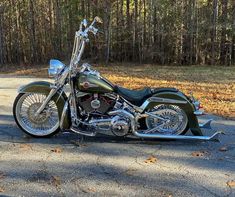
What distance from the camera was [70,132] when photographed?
4844mm

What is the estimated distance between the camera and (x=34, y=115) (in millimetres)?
4871

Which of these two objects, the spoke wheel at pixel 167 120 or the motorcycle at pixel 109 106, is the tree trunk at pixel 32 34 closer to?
the motorcycle at pixel 109 106

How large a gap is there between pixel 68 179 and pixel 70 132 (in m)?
1.18

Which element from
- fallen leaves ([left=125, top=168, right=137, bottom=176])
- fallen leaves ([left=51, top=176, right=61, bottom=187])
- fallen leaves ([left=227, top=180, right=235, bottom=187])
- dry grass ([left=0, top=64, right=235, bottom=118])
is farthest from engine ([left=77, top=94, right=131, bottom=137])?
dry grass ([left=0, top=64, right=235, bottom=118])

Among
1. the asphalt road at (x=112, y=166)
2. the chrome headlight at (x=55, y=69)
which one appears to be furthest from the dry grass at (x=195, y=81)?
the chrome headlight at (x=55, y=69)

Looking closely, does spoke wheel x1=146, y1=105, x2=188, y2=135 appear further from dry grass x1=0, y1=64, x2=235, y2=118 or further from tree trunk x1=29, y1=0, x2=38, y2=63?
tree trunk x1=29, y1=0, x2=38, y2=63

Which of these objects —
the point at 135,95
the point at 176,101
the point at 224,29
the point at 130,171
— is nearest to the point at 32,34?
the point at 224,29

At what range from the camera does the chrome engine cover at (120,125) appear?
15.0 feet

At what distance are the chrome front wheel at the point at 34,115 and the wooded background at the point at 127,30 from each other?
9722 mm

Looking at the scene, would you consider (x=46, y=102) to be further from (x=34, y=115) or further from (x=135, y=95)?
(x=135, y=95)

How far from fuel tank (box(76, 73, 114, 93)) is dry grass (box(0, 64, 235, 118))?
8.28ft

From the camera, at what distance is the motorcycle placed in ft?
15.0

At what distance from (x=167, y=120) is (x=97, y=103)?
0.87 metres

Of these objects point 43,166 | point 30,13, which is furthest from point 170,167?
point 30,13
